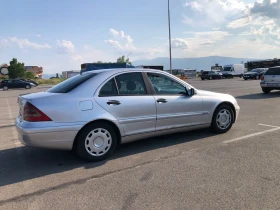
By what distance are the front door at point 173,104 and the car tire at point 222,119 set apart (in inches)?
20.5

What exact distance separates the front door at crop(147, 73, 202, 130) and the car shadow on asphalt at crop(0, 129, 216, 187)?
442 millimetres

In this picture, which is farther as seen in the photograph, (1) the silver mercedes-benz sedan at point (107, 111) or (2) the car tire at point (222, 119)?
(2) the car tire at point (222, 119)

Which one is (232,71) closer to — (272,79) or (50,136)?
(272,79)

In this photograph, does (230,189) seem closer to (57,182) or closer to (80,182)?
(80,182)

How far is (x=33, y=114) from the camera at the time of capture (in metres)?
4.15

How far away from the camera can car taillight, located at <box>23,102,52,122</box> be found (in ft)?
13.5

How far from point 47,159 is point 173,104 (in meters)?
2.47

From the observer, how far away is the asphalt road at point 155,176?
3.16 m

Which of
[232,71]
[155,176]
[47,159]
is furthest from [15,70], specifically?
[155,176]

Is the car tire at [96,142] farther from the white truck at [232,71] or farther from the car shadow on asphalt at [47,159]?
the white truck at [232,71]

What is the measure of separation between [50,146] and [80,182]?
852 mm

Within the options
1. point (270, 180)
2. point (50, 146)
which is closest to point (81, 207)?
point (50, 146)

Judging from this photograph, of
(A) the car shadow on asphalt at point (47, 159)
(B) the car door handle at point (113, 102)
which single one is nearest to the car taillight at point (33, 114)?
(A) the car shadow on asphalt at point (47, 159)

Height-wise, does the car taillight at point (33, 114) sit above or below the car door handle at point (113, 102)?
below
